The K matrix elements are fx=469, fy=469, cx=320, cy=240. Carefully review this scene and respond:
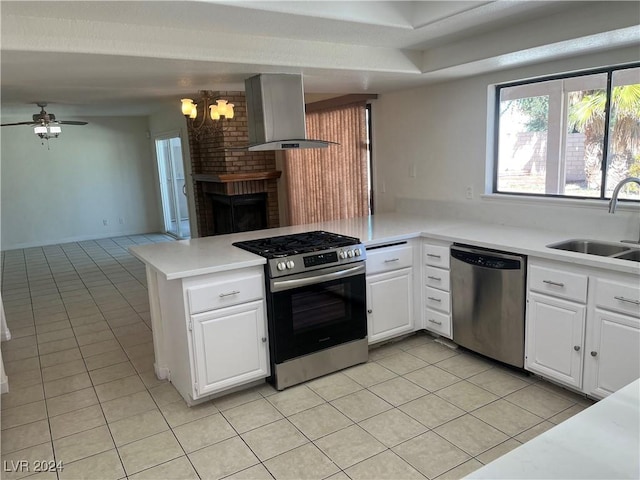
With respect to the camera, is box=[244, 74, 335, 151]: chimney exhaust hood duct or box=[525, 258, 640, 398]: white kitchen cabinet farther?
box=[244, 74, 335, 151]: chimney exhaust hood duct

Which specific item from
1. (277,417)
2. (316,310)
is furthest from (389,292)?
(277,417)

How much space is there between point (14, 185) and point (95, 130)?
5.55 feet

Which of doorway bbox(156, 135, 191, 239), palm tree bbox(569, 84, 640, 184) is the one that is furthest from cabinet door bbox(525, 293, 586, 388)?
doorway bbox(156, 135, 191, 239)

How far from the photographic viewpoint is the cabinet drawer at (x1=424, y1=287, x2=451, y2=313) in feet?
11.6

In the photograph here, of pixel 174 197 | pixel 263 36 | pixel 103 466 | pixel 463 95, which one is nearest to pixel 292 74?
pixel 263 36

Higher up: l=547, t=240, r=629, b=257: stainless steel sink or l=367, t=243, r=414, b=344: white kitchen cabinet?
l=547, t=240, r=629, b=257: stainless steel sink

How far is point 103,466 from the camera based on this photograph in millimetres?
2352

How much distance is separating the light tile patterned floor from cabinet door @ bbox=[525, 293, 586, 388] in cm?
15

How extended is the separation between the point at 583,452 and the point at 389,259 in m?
2.56

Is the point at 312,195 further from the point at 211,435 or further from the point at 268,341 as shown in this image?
the point at 211,435

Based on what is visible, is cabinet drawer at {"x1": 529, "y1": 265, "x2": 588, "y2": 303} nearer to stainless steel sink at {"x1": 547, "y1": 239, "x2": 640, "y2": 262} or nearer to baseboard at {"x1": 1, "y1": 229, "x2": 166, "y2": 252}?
stainless steel sink at {"x1": 547, "y1": 239, "x2": 640, "y2": 262}

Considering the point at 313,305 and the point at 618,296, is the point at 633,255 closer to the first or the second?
the point at 618,296

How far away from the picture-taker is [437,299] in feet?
11.8

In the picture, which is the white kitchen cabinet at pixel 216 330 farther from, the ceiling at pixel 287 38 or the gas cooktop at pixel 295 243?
the ceiling at pixel 287 38
